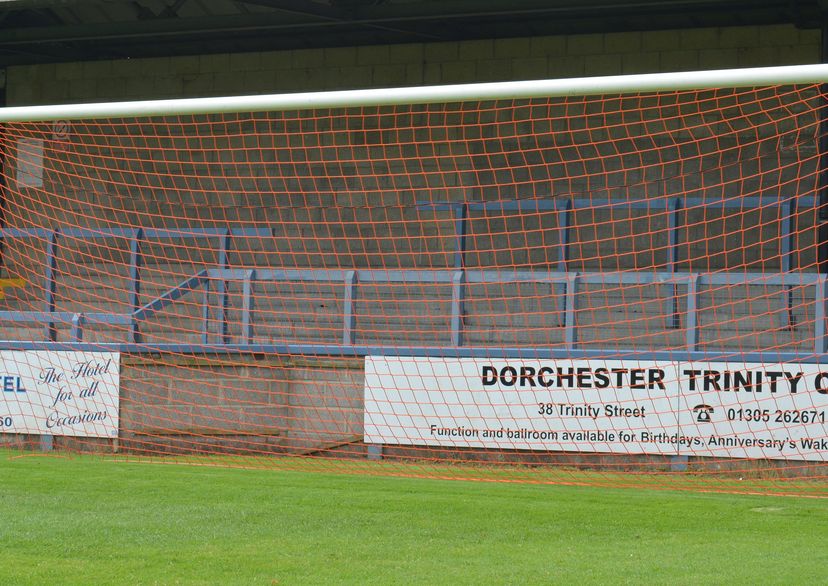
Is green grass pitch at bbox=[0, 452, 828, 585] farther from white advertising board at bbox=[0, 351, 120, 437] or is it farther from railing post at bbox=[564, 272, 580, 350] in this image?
railing post at bbox=[564, 272, 580, 350]

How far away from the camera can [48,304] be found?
12273mm

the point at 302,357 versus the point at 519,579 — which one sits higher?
the point at 302,357

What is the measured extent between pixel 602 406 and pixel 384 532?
12.9ft

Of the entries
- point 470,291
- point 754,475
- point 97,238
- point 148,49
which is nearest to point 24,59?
point 148,49

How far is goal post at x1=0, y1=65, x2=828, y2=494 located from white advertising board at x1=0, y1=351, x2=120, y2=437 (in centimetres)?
2

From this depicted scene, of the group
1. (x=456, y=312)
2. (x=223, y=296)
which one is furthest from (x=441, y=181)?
(x=456, y=312)

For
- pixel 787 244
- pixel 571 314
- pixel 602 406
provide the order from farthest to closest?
pixel 787 244, pixel 571 314, pixel 602 406

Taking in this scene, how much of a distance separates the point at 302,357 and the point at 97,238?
6.57 m

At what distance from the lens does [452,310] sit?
35.3 feet

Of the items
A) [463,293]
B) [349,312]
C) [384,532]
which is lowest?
[384,532]

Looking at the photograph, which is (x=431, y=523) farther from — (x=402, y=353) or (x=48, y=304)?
(x=48, y=304)

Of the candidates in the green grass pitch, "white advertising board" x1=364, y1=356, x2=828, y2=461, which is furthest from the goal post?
the green grass pitch

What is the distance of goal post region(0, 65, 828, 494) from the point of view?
9.24 metres

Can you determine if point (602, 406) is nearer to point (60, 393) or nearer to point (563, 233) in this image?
point (563, 233)
